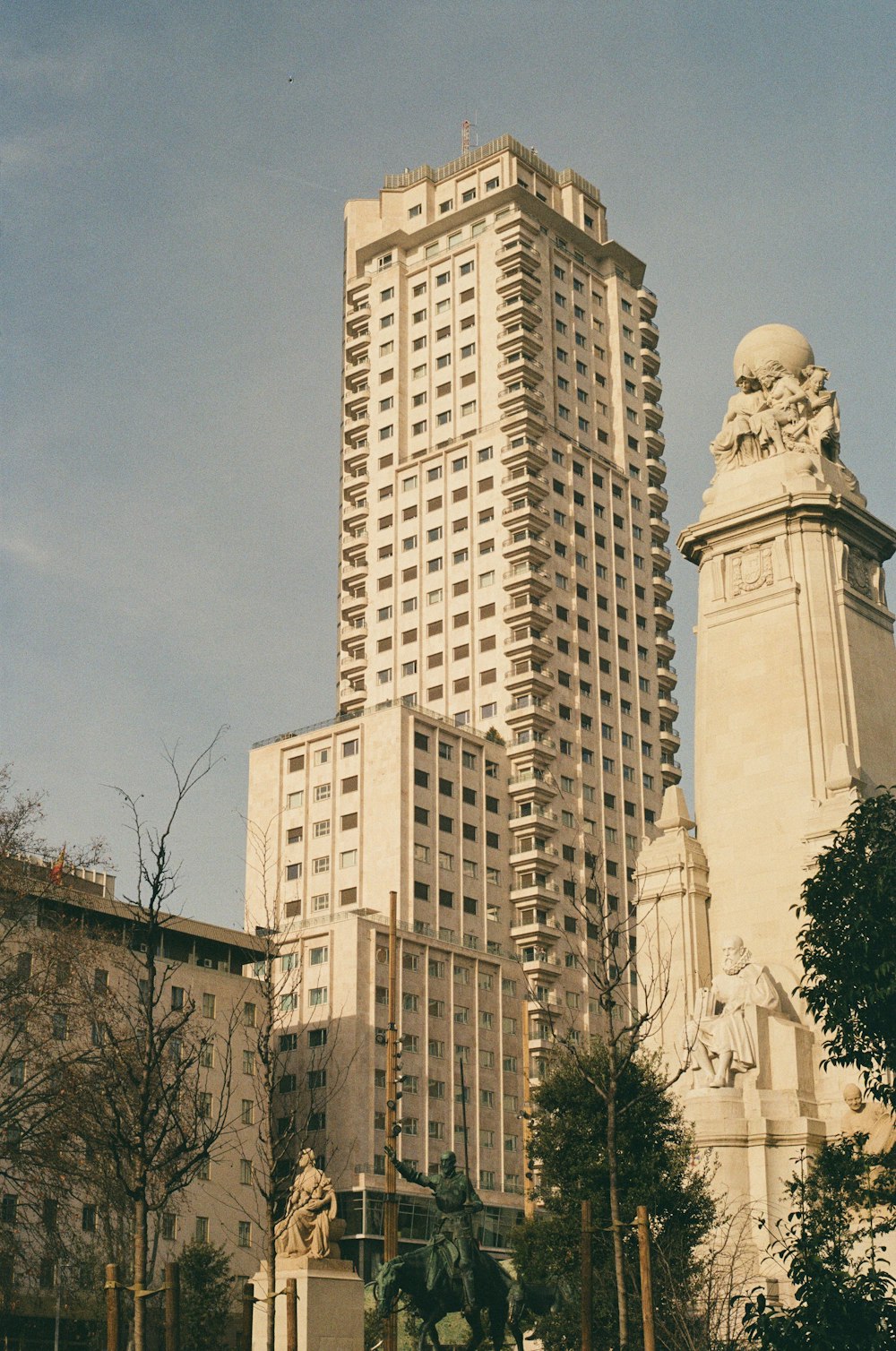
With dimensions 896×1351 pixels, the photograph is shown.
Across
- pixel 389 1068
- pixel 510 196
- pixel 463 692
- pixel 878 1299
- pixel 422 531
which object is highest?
pixel 510 196

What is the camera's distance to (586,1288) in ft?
76.2

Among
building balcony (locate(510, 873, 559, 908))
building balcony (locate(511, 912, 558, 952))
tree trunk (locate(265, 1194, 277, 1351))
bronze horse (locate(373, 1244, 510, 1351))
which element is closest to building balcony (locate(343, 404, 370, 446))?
building balcony (locate(510, 873, 559, 908))

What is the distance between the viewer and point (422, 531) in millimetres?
122938

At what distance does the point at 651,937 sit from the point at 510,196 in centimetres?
8700

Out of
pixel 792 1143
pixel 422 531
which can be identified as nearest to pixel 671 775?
pixel 422 531

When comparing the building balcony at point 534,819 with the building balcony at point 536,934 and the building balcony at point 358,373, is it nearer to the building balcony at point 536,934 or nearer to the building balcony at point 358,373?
the building balcony at point 536,934

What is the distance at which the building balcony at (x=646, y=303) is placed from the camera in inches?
5389

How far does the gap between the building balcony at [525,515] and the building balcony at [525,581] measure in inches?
114

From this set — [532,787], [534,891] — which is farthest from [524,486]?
[534,891]

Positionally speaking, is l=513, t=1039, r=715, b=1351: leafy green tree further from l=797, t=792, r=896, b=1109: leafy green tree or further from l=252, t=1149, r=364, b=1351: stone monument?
l=797, t=792, r=896, b=1109: leafy green tree

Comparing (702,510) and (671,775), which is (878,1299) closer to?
(702,510)

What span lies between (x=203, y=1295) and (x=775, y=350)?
138 ft

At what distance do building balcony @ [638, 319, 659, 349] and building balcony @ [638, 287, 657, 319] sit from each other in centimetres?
56

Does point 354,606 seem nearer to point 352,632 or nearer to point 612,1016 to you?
point 352,632
